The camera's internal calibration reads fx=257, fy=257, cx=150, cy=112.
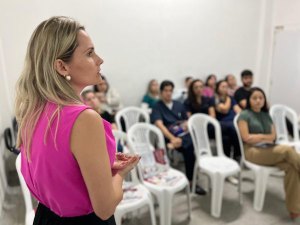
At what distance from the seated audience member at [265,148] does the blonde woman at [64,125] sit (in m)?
1.91

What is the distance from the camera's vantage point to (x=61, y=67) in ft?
2.09

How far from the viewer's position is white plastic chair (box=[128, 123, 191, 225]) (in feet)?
6.13

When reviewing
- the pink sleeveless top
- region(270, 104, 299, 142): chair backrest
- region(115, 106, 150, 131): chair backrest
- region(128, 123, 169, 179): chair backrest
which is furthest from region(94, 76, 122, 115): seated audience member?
the pink sleeveless top

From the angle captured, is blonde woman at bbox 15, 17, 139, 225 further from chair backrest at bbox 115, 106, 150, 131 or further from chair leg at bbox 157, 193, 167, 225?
chair backrest at bbox 115, 106, 150, 131

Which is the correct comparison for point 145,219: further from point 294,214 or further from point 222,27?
point 222,27

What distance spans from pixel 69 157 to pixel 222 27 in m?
4.30

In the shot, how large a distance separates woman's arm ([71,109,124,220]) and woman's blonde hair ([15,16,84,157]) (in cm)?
7

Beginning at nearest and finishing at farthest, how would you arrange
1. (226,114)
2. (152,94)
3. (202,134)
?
(202,134) < (226,114) < (152,94)

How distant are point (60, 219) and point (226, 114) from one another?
2.97 m

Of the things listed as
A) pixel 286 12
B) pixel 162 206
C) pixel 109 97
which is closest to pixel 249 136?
pixel 162 206

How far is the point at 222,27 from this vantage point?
4.37m

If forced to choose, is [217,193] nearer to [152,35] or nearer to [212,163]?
[212,163]

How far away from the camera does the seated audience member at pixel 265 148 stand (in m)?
2.11

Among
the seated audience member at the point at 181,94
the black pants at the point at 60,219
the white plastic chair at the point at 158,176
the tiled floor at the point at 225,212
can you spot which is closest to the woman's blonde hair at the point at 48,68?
the black pants at the point at 60,219
